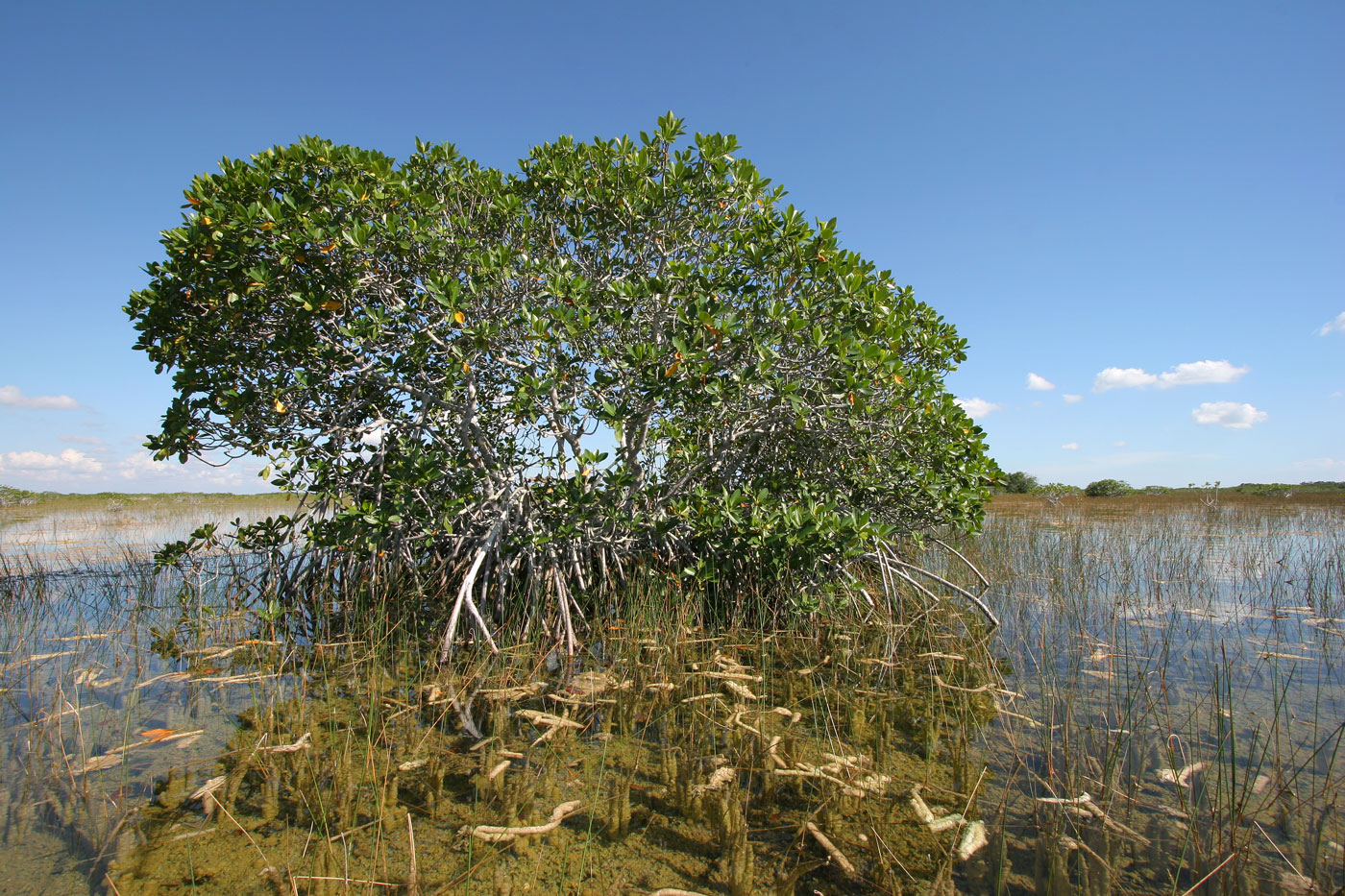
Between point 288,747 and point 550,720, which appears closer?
point 288,747

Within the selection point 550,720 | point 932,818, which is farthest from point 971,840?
point 550,720

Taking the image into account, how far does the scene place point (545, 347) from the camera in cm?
382

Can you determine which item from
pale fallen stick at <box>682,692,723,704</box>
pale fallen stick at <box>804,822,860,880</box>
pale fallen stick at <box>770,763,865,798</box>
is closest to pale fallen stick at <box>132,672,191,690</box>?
pale fallen stick at <box>682,692,723,704</box>

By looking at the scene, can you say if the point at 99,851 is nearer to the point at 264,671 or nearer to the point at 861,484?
the point at 264,671

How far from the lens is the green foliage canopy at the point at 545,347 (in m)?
3.54

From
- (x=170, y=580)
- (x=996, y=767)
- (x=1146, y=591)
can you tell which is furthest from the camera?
(x=170, y=580)

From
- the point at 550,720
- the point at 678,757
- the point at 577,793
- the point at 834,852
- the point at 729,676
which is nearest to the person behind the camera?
the point at 834,852

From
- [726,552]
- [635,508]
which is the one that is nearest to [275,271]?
[635,508]

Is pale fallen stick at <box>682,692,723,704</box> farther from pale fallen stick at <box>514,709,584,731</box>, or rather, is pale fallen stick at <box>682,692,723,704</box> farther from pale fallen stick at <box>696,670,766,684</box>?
pale fallen stick at <box>514,709,584,731</box>

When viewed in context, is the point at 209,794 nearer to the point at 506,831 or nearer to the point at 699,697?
the point at 506,831

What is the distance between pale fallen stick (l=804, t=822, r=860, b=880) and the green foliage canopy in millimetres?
1913

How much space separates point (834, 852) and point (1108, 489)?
935 inches

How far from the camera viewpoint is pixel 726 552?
4297 mm

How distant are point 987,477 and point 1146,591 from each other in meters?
2.19
